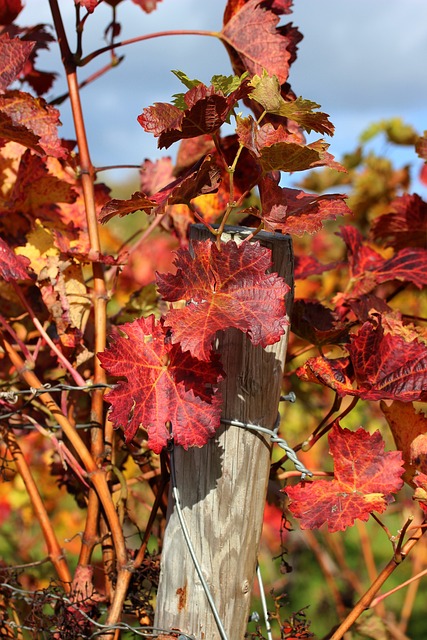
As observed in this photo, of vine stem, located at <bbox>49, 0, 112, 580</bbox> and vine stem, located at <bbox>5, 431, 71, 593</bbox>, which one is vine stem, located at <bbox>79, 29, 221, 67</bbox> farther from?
vine stem, located at <bbox>5, 431, 71, 593</bbox>

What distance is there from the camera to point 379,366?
1115 millimetres

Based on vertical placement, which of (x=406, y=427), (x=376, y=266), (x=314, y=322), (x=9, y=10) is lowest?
(x=406, y=427)

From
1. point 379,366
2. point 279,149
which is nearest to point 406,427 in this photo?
point 379,366

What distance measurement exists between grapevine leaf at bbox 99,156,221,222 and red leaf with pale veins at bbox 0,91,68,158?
9.5 inches

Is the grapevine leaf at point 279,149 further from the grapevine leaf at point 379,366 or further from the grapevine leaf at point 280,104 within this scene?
the grapevine leaf at point 379,366

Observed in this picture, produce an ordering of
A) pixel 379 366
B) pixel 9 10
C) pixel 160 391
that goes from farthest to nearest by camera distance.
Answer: pixel 9 10 < pixel 379 366 < pixel 160 391

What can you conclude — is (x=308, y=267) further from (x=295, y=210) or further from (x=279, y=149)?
(x=279, y=149)

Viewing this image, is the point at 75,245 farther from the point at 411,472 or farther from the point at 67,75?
the point at 411,472

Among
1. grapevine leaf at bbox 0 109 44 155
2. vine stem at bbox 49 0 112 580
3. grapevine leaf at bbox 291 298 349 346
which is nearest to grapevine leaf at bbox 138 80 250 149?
grapevine leaf at bbox 0 109 44 155

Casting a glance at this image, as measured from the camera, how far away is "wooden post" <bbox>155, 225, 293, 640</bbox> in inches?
42.8

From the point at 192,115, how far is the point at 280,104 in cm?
11

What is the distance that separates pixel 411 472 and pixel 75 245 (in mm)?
734

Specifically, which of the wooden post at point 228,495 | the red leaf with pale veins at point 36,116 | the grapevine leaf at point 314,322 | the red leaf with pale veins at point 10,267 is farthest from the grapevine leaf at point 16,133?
the grapevine leaf at point 314,322

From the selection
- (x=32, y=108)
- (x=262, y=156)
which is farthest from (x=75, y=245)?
(x=262, y=156)
